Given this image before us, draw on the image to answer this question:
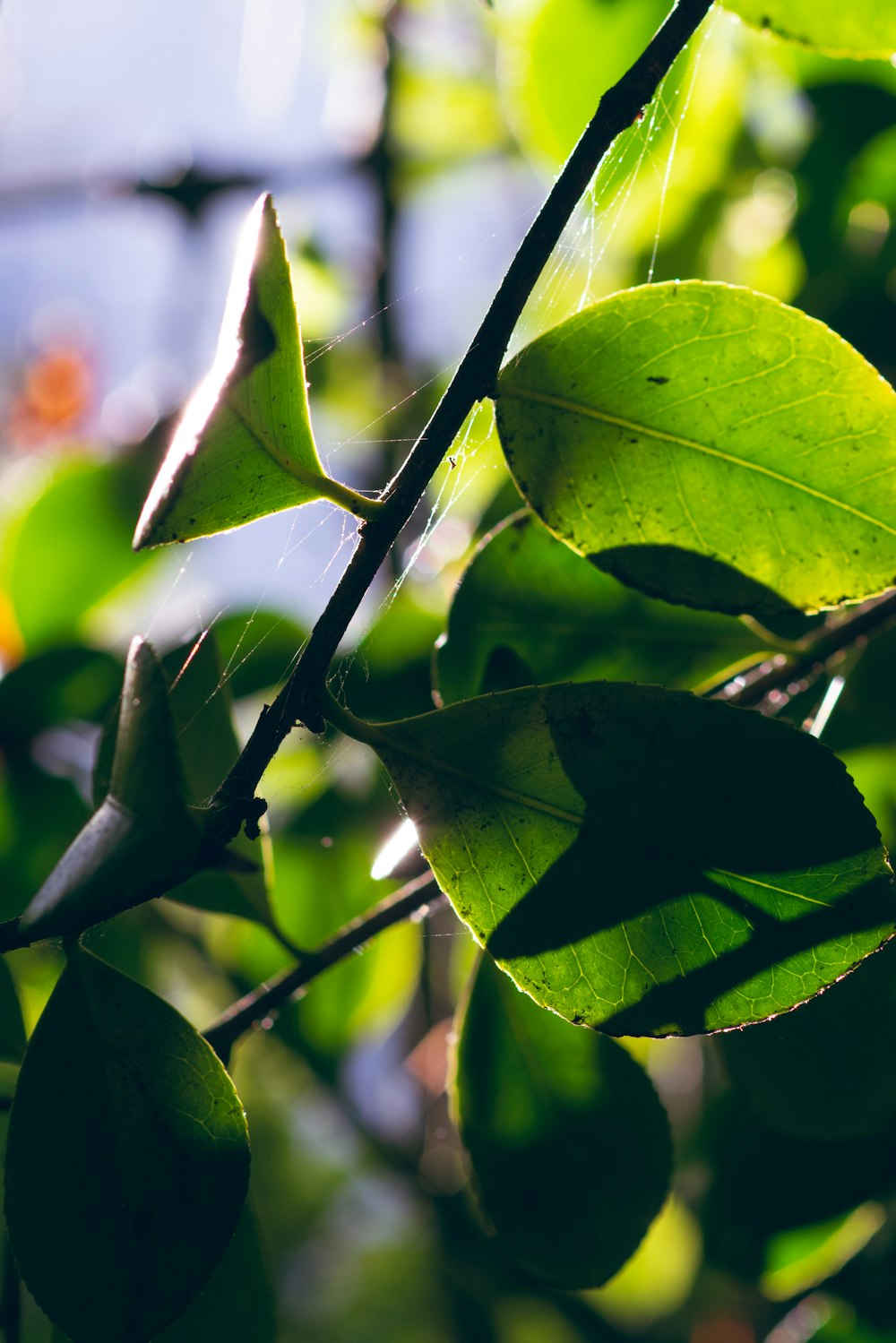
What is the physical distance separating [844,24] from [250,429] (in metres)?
0.41

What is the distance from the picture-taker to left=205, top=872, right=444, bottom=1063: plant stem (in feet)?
1.96

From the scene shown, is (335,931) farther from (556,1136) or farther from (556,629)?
(556,629)

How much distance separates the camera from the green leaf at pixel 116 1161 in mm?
433

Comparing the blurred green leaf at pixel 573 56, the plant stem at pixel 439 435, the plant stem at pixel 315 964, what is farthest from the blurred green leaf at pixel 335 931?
the blurred green leaf at pixel 573 56

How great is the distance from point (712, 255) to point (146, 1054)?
997 millimetres

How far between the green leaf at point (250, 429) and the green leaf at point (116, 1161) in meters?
0.20

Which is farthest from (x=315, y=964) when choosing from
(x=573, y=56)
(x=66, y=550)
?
(x=573, y=56)

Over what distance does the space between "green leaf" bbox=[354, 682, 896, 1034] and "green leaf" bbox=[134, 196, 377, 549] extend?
11cm

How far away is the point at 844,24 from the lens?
1.81ft

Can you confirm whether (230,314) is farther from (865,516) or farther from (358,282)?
(358,282)

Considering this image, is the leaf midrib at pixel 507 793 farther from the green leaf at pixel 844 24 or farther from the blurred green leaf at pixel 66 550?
the blurred green leaf at pixel 66 550

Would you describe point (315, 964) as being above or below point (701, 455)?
below

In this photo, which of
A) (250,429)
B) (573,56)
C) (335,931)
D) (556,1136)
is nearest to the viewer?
(250,429)

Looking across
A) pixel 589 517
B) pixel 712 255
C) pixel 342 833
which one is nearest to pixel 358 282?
pixel 712 255
